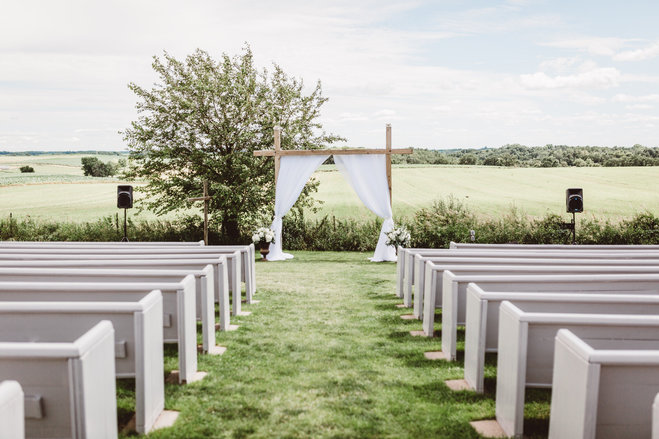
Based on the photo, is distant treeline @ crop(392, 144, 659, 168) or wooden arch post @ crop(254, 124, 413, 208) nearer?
wooden arch post @ crop(254, 124, 413, 208)

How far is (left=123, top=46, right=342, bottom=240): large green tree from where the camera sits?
14148 millimetres

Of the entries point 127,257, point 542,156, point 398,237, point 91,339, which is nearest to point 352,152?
point 398,237

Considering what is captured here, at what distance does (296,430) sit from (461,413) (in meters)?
0.98

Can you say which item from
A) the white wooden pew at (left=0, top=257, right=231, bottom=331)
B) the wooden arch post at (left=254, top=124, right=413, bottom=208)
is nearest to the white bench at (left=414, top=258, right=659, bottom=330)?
the white wooden pew at (left=0, top=257, right=231, bottom=331)

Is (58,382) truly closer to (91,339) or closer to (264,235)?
(91,339)

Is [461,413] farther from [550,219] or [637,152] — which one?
[637,152]

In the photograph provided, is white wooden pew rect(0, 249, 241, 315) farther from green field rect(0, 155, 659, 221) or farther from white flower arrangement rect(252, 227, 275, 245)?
green field rect(0, 155, 659, 221)

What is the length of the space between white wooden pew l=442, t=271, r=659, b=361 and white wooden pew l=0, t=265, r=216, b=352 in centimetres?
192

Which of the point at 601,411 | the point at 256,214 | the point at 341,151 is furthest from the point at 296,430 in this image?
the point at 256,214

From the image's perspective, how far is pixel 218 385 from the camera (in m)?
3.79

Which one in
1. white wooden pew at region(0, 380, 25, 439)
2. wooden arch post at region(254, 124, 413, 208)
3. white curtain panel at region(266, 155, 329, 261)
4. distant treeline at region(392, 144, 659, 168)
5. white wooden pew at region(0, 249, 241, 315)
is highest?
distant treeline at region(392, 144, 659, 168)

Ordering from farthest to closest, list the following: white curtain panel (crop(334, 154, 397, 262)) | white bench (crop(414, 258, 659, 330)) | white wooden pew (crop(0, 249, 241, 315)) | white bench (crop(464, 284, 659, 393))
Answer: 1. white curtain panel (crop(334, 154, 397, 262))
2. white wooden pew (crop(0, 249, 241, 315))
3. white bench (crop(414, 258, 659, 330))
4. white bench (crop(464, 284, 659, 393))

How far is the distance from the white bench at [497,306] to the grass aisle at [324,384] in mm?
236

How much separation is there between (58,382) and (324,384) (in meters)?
1.90
